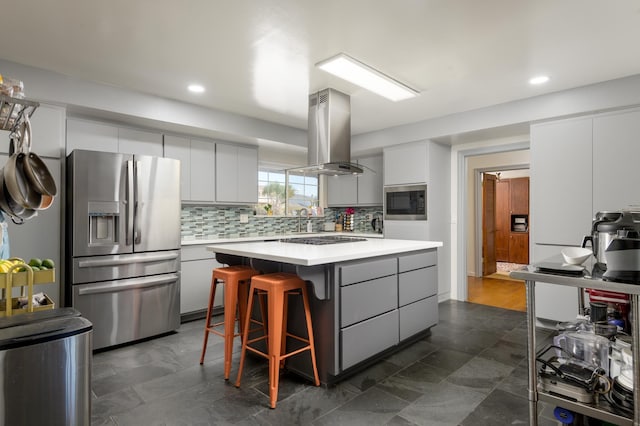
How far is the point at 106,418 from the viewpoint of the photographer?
2000 millimetres

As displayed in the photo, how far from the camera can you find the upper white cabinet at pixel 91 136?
3267 mm

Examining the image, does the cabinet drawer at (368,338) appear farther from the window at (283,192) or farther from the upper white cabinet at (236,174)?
the window at (283,192)

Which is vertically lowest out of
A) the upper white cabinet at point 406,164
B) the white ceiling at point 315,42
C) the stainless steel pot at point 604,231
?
the stainless steel pot at point 604,231

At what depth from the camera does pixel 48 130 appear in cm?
299

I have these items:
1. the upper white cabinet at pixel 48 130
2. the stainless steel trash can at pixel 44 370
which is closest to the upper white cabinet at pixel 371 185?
the upper white cabinet at pixel 48 130

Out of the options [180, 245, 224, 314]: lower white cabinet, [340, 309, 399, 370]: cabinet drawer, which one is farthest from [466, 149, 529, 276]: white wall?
[180, 245, 224, 314]: lower white cabinet

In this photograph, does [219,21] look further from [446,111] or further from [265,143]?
[446,111]

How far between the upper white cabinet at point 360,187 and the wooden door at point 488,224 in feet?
8.29

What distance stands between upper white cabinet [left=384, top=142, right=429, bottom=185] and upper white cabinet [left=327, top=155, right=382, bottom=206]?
39 cm

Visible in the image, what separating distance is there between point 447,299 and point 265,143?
10.9 ft

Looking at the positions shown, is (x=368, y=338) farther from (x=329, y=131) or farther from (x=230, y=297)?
(x=329, y=131)

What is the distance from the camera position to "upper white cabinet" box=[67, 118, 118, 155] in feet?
10.7

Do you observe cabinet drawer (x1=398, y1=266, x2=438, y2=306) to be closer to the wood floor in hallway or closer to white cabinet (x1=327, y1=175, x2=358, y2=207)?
the wood floor in hallway

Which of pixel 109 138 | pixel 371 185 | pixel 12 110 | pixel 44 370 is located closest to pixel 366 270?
pixel 44 370
